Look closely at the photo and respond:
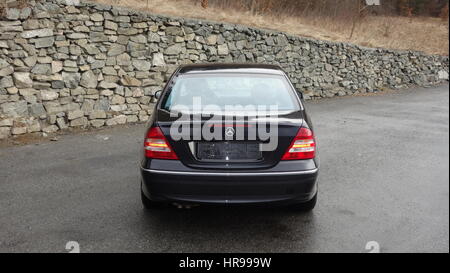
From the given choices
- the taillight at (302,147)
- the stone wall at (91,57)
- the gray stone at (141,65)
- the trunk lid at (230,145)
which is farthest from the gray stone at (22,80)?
the taillight at (302,147)

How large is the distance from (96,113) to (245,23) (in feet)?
21.6

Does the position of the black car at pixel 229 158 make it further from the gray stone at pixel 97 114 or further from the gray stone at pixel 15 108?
the gray stone at pixel 97 114

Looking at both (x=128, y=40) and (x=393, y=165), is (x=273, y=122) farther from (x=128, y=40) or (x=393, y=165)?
(x=128, y=40)

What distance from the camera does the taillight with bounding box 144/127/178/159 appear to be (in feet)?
11.5

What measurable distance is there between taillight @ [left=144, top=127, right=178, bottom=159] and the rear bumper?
0.13m

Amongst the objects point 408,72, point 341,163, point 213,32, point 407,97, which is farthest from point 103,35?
point 408,72

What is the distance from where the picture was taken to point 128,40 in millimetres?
9188

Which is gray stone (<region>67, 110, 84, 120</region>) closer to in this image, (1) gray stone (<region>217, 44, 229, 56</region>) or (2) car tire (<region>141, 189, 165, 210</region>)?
(1) gray stone (<region>217, 44, 229, 56</region>)

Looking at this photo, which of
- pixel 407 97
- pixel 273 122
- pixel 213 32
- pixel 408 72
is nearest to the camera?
pixel 273 122

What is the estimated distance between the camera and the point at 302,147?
355 cm

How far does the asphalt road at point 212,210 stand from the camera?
3.57 m

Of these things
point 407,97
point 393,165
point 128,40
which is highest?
point 128,40

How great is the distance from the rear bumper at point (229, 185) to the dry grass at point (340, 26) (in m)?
7.90
